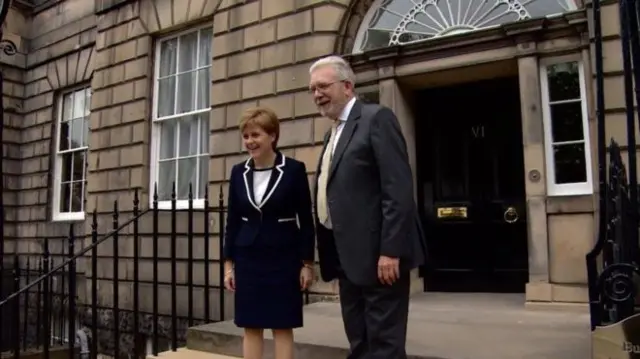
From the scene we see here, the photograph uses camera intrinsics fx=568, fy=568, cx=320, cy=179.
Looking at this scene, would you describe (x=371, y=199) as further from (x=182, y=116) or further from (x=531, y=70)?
(x=182, y=116)

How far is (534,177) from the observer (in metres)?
5.38

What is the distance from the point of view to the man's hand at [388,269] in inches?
96.3

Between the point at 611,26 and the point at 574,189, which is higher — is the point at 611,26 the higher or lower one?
the higher one

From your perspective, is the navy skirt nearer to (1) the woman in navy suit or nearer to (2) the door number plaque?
(1) the woman in navy suit

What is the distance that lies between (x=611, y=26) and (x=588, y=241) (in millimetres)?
1975

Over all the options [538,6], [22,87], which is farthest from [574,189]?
[22,87]

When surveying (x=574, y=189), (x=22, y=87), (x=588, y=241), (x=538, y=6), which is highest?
(x=22, y=87)

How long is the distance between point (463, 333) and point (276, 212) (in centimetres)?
184

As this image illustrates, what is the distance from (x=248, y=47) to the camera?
24.5 feet

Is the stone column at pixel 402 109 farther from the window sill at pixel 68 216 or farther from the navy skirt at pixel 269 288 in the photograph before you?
the window sill at pixel 68 216

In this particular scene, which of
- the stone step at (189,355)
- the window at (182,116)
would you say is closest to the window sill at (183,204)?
the window at (182,116)

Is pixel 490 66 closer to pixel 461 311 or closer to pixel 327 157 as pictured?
pixel 461 311

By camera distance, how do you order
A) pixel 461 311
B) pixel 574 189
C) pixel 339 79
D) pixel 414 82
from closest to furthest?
pixel 339 79
pixel 461 311
pixel 574 189
pixel 414 82

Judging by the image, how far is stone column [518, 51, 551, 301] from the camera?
5.21 meters
